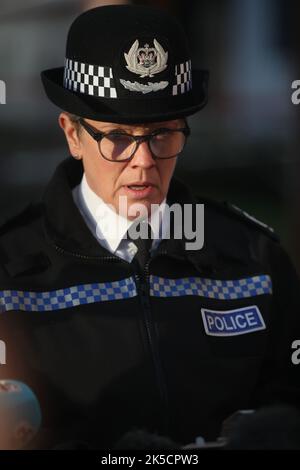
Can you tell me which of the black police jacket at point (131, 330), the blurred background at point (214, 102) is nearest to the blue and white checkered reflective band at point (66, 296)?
the black police jacket at point (131, 330)

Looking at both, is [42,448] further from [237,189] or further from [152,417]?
[237,189]

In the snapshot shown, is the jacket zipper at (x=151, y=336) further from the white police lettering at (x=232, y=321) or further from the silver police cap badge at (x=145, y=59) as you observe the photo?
the silver police cap badge at (x=145, y=59)

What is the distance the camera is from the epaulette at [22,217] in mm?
2971

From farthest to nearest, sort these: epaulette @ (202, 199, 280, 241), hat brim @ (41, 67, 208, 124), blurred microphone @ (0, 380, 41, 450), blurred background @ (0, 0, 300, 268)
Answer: blurred background @ (0, 0, 300, 268)
epaulette @ (202, 199, 280, 241)
hat brim @ (41, 67, 208, 124)
blurred microphone @ (0, 380, 41, 450)

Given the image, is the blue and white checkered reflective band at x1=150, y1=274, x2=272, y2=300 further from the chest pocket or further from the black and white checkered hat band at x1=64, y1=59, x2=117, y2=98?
the black and white checkered hat band at x1=64, y1=59, x2=117, y2=98

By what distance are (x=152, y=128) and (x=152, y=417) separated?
756 mm

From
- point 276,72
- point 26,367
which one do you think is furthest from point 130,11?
point 276,72

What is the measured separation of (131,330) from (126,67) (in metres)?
0.69

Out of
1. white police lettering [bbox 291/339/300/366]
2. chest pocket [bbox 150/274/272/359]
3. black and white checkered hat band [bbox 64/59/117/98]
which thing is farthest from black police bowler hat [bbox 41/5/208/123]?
white police lettering [bbox 291/339/300/366]

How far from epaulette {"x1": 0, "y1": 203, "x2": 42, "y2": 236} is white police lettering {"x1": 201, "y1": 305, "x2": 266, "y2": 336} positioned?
546 mm

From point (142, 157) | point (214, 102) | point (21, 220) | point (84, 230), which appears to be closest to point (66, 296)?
point (84, 230)

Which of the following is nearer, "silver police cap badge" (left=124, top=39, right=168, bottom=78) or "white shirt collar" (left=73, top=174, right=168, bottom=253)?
"silver police cap badge" (left=124, top=39, right=168, bottom=78)

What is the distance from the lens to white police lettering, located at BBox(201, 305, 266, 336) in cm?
296

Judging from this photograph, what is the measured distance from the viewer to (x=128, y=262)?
9.53ft
